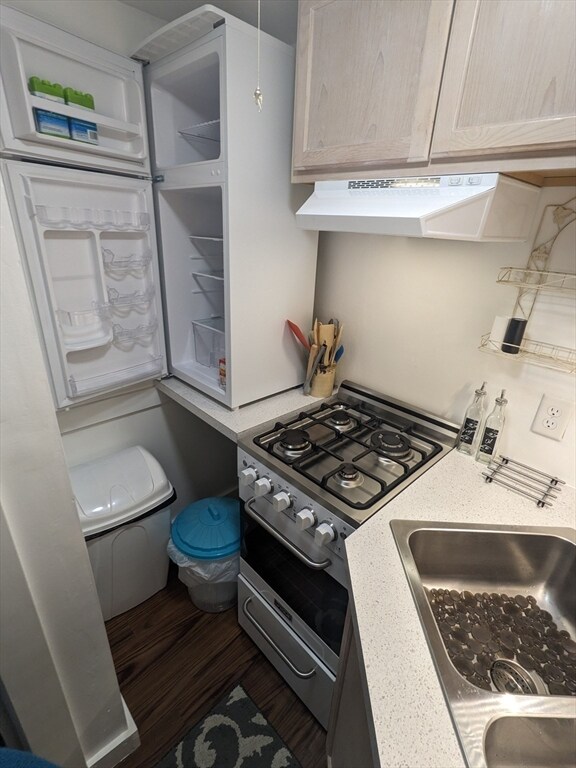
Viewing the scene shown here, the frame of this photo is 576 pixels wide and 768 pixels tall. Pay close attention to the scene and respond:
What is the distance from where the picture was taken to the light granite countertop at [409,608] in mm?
549

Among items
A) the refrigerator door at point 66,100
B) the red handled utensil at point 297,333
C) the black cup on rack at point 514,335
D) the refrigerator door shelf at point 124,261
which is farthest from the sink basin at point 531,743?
the refrigerator door at point 66,100

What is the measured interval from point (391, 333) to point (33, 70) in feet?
4.55

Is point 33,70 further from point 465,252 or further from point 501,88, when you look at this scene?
point 465,252

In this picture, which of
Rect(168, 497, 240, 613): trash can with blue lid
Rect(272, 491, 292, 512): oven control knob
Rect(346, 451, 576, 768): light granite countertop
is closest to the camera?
Rect(346, 451, 576, 768): light granite countertop

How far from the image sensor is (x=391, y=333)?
1455mm

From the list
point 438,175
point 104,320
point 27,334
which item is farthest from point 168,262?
point 438,175

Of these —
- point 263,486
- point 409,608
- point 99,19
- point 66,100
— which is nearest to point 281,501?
point 263,486

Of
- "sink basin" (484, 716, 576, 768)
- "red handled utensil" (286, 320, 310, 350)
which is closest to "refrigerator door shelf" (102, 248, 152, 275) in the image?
"red handled utensil" (286, 320, 310, 350)

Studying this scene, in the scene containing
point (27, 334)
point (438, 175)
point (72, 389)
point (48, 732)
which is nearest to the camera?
point (27, 334)

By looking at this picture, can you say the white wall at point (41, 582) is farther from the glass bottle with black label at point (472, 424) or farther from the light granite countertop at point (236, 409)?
the glass bottle with black label at point (472, 424)

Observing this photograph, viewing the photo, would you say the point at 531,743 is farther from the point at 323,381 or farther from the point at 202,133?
the point at 202,133

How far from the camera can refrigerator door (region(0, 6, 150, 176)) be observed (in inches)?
40.9

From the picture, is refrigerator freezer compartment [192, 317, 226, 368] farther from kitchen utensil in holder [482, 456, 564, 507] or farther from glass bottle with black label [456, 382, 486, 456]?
kitchen utensil in holder [482, 456, 564, 507]

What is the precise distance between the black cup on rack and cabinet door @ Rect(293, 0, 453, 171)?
0.53 meters
